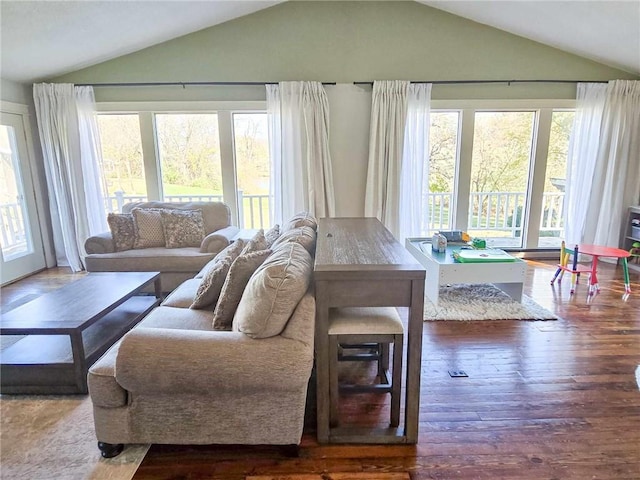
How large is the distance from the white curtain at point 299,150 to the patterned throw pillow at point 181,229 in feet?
3.51

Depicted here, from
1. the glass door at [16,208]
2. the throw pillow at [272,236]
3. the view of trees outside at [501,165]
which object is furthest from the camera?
the view of trees outside at [501,165]

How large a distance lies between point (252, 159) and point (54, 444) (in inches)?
143

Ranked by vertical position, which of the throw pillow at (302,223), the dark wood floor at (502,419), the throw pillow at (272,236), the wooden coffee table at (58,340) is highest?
the throw pillow at (302,223)

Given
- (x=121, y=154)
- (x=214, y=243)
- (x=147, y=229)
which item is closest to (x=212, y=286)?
(x=214, y=243)

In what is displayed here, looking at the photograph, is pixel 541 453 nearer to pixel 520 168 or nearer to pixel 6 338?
pixel 6 338

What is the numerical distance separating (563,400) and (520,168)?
11.9 ft

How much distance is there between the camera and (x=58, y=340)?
2.33 meters

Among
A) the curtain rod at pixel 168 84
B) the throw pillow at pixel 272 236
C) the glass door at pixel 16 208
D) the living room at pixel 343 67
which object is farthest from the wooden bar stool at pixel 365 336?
the glass door at pixel 16 208

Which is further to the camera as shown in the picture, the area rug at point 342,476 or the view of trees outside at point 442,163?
the view of trees outside at point 442,163

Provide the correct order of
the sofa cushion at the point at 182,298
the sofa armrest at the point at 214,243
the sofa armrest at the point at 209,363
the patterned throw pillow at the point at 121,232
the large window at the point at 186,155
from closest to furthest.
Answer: the sofa armrest at the point at 209,363, the sofa cushion at the point at 182,298, the sofa armrest at the point at 214,243, the patterned throw pillow at the point at 121,232, the large window at the point at 186,155

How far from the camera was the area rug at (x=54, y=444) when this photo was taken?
1602 mm

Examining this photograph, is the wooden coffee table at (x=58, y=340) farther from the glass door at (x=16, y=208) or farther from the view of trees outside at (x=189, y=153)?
the view of trees outside at (x=189, y=153)

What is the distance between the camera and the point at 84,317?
2.19 metres

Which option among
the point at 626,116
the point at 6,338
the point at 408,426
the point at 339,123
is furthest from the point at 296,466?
the point at 626,116
